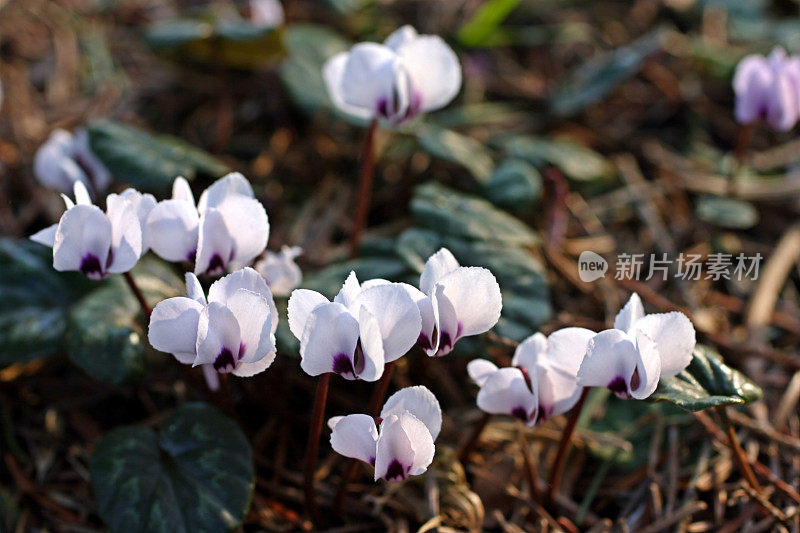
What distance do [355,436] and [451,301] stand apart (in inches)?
8.8

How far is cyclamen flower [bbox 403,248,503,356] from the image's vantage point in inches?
42.1

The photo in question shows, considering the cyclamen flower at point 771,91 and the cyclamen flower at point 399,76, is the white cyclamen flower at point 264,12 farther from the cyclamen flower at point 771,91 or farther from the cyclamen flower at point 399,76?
the cyclamen flower at point 771,91

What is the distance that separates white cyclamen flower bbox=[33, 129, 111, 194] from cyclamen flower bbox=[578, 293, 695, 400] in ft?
3.99

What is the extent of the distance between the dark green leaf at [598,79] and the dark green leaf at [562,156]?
0.58ft

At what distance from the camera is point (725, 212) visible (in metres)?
2.17

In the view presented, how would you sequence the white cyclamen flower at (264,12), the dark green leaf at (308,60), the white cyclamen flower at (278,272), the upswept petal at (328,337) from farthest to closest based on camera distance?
the white cyclamen flower at (264,12) → the dark green leaf at (308,60) → the white cyclamen flower at (278,272) → the upswept petal at (328,337)

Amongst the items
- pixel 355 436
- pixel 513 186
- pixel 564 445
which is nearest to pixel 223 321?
pixel 355 436

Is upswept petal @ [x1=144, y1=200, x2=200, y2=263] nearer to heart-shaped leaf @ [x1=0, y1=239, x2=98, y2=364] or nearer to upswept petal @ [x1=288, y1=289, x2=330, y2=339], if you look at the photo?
upswept petal @ [x1=288, y1=289, x2=330, y2=339]

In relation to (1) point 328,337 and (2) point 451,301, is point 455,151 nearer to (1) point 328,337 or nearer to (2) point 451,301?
(2) point 451,301

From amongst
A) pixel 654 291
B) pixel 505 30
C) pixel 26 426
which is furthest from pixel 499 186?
pixel 26 426

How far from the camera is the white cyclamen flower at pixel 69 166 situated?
1.80 meters

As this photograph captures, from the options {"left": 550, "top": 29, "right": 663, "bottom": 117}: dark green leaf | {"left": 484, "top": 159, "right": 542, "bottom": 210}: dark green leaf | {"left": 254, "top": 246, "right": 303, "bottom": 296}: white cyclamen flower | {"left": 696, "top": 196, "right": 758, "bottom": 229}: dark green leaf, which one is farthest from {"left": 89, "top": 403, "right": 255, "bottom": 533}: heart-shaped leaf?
{"left": 550, "top": 29, "right": 663, "bottom": 117}: dark green leaf

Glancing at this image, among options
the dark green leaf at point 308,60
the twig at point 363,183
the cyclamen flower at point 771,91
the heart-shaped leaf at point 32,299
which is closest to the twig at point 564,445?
the twig at point 363,183

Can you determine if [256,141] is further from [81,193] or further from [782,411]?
[782,411]
